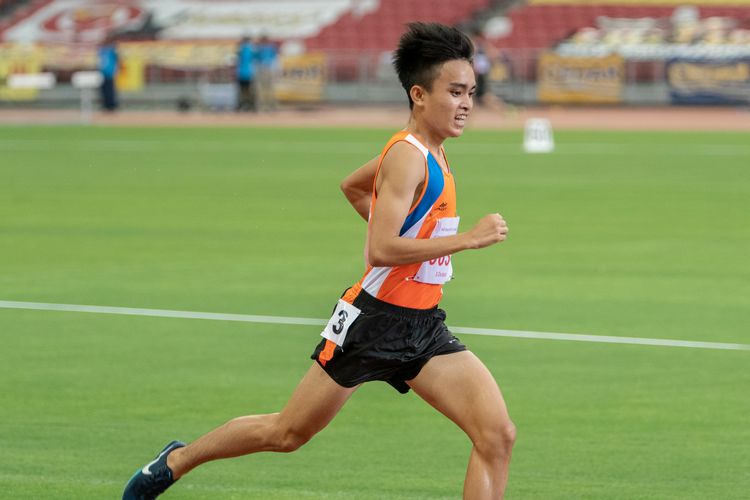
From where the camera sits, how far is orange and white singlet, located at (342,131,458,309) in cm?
600

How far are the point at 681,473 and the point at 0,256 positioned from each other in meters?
10.4

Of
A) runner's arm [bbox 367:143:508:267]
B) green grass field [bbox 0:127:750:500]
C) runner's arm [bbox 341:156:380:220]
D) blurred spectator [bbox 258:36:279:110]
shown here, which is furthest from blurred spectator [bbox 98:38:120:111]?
runner's arm [bbox 367:143:508:267]

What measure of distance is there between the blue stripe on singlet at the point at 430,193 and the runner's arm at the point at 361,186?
1.64 ft

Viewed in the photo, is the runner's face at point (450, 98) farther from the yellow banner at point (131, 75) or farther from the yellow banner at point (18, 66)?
the yellow banner at point (18, 66)

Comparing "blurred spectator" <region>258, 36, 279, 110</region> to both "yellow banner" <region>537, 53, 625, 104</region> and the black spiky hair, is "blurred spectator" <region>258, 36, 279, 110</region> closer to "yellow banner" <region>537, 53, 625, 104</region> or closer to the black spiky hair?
"yellow banner" <region>537, 53, 625, 104</region>

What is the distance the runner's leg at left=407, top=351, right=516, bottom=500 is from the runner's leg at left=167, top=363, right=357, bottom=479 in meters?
0.37

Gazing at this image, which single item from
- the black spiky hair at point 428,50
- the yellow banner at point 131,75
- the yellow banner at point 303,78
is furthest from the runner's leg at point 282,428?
the yellow banner at point 131,75

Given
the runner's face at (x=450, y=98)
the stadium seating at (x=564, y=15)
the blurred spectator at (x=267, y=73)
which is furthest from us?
the stadium seating at (x=564, y=15)

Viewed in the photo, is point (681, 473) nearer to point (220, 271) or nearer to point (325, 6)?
point (220, 271)

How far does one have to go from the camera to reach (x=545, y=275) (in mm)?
14938

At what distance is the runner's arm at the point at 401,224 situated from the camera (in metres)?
5.80

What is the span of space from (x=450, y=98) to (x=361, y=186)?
73cm

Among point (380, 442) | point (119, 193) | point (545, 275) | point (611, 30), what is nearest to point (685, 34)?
point (611, 30)

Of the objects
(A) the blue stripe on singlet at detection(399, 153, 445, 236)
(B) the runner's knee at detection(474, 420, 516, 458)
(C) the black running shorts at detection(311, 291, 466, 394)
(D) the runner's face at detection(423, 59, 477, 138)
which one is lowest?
(B) the runner's knee at detection(474, 420, 516, 458)
